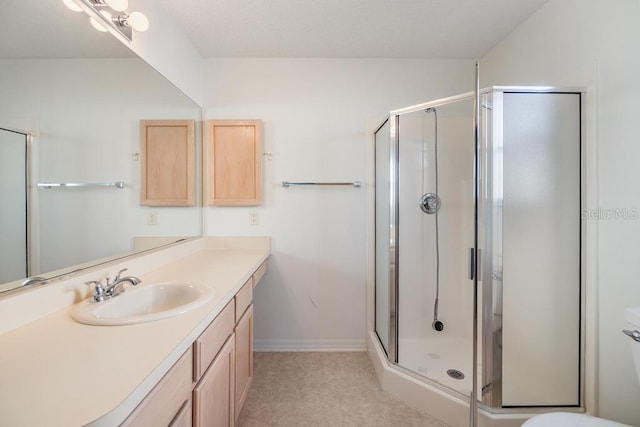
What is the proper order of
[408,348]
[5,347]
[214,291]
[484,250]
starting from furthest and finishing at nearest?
1. [408,348]
2. [484,250]
3. [214,291]
4. [5,347]

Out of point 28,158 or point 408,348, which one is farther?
point 408,348

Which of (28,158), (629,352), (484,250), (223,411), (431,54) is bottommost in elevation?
(223,411)

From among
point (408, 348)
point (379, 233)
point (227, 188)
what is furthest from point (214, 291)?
point (408, 348)

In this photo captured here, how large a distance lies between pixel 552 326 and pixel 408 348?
85 cm

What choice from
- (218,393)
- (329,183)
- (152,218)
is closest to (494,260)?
(329,183)

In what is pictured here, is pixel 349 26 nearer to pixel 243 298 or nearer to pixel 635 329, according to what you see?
pixel 243 298

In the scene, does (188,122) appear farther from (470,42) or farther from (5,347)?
(470,42)

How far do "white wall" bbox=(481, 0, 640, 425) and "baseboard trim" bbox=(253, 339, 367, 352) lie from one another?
1370 mm

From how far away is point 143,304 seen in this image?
3.71ft

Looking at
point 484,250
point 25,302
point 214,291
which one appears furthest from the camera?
point 484,250

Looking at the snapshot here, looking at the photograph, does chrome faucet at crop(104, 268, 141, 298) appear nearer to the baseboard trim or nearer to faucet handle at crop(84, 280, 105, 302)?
faucet handle at crop(84, 280, 105, 302)

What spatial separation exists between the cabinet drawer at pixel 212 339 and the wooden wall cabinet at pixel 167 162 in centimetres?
84

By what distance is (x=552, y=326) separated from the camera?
1392 millimetres

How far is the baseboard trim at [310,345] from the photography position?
6.94ft
